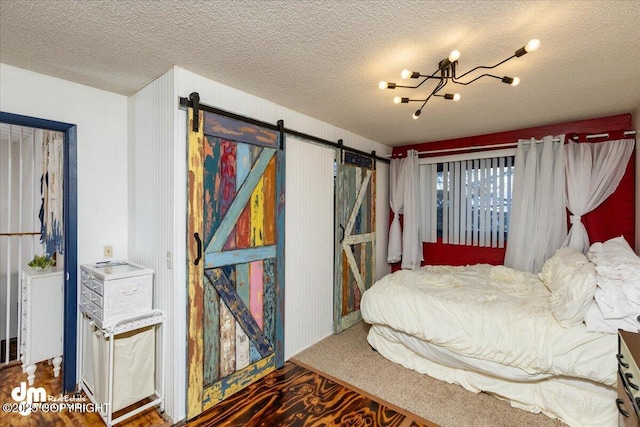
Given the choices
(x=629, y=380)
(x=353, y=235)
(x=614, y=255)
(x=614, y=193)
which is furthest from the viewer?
(x=353, y=235)

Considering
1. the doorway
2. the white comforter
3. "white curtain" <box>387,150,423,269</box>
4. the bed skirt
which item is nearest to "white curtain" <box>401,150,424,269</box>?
"white curtain" <box>387,150,423,269</box>

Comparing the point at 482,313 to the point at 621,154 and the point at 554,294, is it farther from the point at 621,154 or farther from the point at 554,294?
the point at 621,154

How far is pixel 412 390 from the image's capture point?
245 cm

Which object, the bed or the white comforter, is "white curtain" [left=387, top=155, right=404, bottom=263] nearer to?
the white comforter

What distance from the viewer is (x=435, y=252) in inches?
174

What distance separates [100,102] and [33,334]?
1.95 m

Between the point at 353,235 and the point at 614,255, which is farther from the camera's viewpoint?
the point at 353,235

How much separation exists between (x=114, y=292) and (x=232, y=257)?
81 cm

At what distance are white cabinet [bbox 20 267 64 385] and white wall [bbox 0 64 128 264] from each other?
47 cm

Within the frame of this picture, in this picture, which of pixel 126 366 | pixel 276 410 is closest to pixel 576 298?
pixel 276 410

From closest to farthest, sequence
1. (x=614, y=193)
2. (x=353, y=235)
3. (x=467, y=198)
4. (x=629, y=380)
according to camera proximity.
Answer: (x=629, y=380) → (x=614, y=193) → (x=353, y=235) → (x=467, y=198)

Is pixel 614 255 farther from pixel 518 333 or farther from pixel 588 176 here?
pixel 588 176

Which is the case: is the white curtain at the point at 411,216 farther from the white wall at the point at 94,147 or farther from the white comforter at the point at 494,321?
the white wall at the point at 94,147

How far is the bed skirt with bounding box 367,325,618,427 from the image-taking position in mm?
1962
